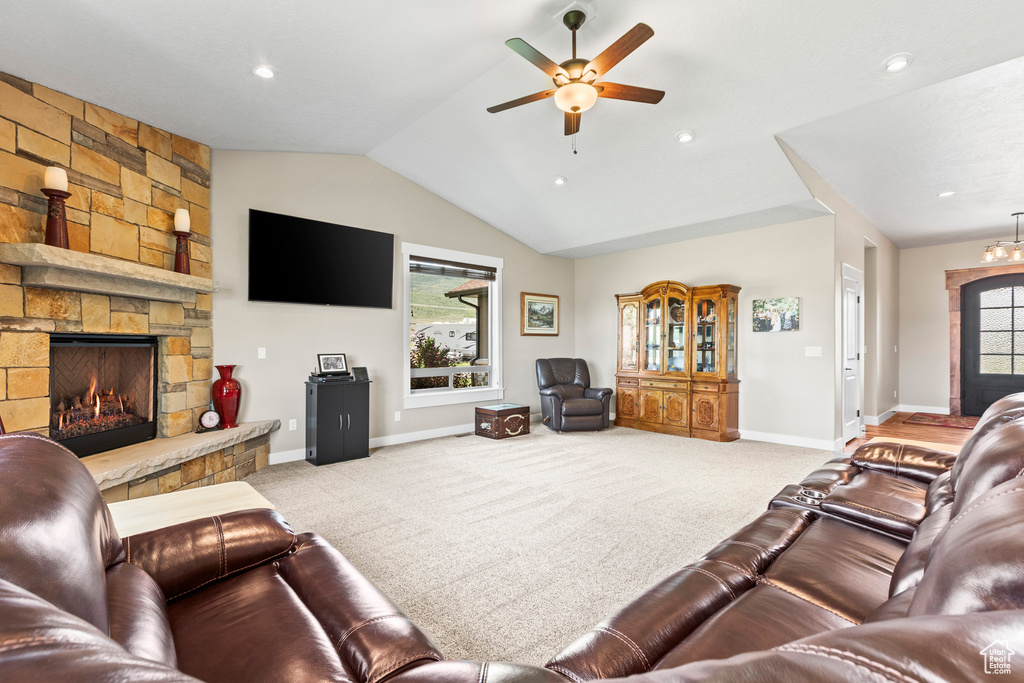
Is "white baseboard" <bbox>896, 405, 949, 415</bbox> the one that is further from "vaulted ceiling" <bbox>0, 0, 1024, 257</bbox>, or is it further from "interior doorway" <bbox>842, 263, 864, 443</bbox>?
"vaulted ceiling" <bbox>0, 0, 1024, 257</bbox>

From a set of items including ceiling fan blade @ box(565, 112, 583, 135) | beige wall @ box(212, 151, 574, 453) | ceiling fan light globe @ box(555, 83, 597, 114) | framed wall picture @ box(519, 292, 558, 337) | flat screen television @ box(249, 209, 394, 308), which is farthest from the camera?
framed wall picture @ box(519, 292, 558, 337)

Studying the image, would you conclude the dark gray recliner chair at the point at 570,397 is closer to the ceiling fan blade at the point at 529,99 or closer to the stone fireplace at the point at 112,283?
the stone fireplace at the point at 112,283

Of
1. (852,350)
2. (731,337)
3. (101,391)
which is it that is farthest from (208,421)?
(852,350)

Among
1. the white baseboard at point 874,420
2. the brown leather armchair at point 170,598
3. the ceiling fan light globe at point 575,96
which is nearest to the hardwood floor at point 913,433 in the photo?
the white baseboard at point 874,420

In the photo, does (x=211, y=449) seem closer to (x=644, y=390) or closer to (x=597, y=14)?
(x=597, y=14)

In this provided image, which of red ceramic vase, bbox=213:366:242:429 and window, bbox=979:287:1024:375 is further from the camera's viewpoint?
window, bbox=979:287:1024:375

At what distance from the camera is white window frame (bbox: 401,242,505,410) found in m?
5.45

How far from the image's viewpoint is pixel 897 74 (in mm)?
3092

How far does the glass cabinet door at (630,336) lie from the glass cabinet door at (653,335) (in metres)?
0.13

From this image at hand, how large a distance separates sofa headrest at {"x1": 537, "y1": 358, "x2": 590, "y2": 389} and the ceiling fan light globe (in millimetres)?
4125

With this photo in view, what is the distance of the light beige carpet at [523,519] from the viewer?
80.5 inches

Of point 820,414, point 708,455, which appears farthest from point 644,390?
point 820,414

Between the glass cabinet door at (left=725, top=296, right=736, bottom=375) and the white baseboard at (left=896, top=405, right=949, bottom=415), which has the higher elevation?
the glass cabinet door at (left=725, top=296, right=736, bottom=375)

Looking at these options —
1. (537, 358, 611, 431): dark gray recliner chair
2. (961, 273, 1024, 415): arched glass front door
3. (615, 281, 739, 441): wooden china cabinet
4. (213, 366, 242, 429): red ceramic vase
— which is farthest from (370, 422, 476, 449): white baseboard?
(961, 273, 1024, 415): arched glass front door
